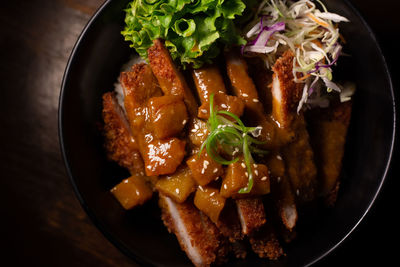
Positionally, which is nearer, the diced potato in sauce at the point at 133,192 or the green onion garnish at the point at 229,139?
the green onion garnish at the point at 229,139

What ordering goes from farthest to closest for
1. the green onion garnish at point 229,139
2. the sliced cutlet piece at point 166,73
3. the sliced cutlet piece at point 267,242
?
the sliced cutlet piece at point 267,242 < the sliced cutlet piece at point 166,73 < the green onion garnish at point 229,139

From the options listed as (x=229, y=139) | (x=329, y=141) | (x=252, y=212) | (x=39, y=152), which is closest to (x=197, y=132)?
(x=229, y=139)

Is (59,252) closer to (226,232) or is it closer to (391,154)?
(226,232)

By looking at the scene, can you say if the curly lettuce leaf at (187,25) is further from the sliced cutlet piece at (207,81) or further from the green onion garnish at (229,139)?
the green onion garnish at (229,139)

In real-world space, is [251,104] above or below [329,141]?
above

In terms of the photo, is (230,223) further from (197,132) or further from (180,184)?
(197,132)

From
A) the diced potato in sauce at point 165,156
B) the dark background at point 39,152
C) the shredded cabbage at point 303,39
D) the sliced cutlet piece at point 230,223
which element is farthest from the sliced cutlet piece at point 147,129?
the dark background at point 39,152

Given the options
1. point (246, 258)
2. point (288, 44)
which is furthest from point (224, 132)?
point (246, 258)
